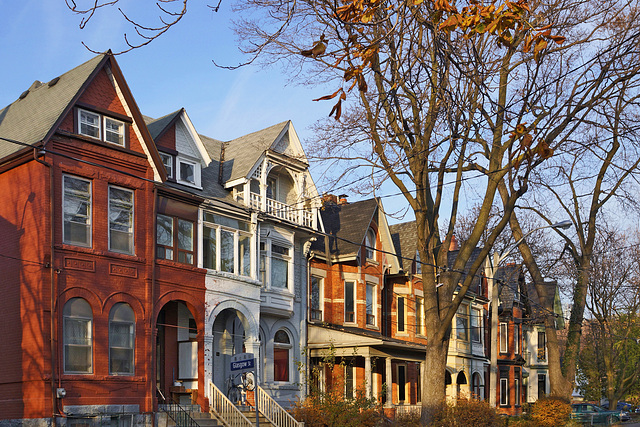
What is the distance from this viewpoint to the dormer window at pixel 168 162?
26.2 m

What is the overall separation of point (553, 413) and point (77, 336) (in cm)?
1984

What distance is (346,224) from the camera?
36125mm

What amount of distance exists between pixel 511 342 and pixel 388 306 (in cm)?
2073

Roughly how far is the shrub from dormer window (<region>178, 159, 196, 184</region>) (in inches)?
691

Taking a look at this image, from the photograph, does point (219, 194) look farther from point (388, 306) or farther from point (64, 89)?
point (388, 306)

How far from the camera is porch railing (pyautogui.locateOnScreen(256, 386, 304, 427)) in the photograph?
24844mm

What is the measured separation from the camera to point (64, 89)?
76.3 ft

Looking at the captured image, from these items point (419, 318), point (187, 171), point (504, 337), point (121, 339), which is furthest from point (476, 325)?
point (121, 339)

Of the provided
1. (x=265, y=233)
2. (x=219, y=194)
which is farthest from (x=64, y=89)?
(x=265, y=233)

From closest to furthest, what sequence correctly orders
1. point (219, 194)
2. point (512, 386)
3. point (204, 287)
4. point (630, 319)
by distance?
point (204, 287), point (219, 194), point (630, 319), point (512, 386)

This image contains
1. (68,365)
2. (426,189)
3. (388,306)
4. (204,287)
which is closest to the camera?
(68,365)

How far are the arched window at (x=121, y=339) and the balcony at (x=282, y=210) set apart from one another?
7.48 metres

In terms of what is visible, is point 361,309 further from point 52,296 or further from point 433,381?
point 52,296

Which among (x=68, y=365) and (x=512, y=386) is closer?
(x=68, y=365)
